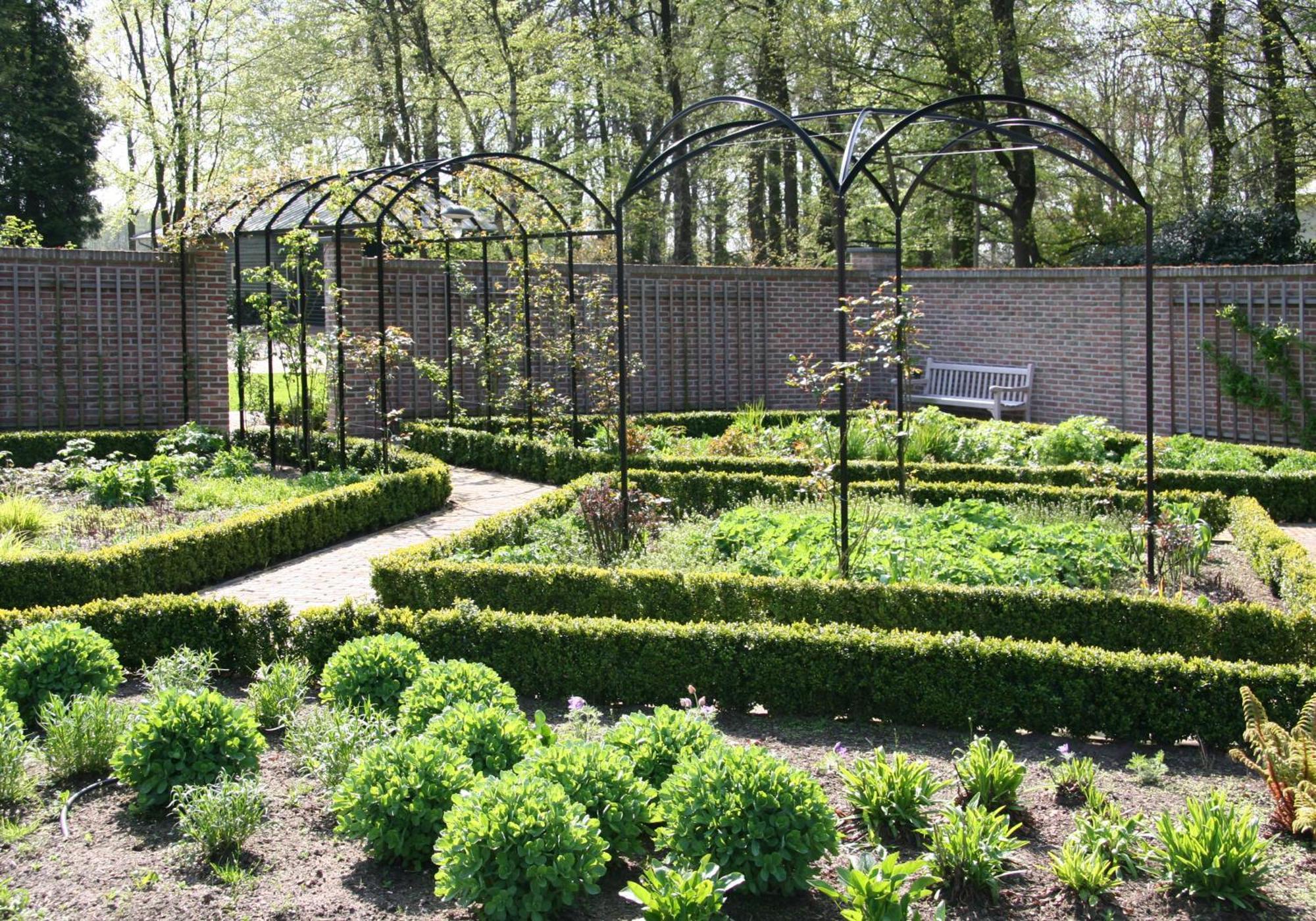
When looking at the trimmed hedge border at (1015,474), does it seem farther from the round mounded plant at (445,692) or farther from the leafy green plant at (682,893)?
the leafy green plant at (682,893)

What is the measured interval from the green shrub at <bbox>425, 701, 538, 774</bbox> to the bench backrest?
40.4 ft

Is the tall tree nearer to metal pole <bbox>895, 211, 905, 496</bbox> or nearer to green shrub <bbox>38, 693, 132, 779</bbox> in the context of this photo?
metal pole <bbox>895, 211, 905, 496</bbox>

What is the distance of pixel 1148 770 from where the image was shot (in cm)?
472

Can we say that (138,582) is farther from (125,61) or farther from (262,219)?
A: (125,61)

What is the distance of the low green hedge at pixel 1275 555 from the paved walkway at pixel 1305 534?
1.55ft

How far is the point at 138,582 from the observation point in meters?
7.42

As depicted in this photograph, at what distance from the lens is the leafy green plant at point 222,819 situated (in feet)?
13.1

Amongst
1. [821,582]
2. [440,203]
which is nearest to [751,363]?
[440,203]

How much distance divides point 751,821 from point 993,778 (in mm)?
1000

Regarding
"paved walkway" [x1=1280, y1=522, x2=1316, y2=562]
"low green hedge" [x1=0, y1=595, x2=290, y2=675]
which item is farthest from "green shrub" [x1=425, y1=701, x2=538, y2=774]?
"paved walkway" [x1=1280, y1=522, x2=1316, y2=562]

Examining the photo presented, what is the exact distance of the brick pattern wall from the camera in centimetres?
1200

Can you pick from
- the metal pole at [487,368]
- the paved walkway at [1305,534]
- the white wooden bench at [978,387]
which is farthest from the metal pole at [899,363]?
the white wooden bench at [978,387]

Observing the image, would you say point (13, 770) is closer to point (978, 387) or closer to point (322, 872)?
point (322, 872)

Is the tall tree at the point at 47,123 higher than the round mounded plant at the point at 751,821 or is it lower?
higher
